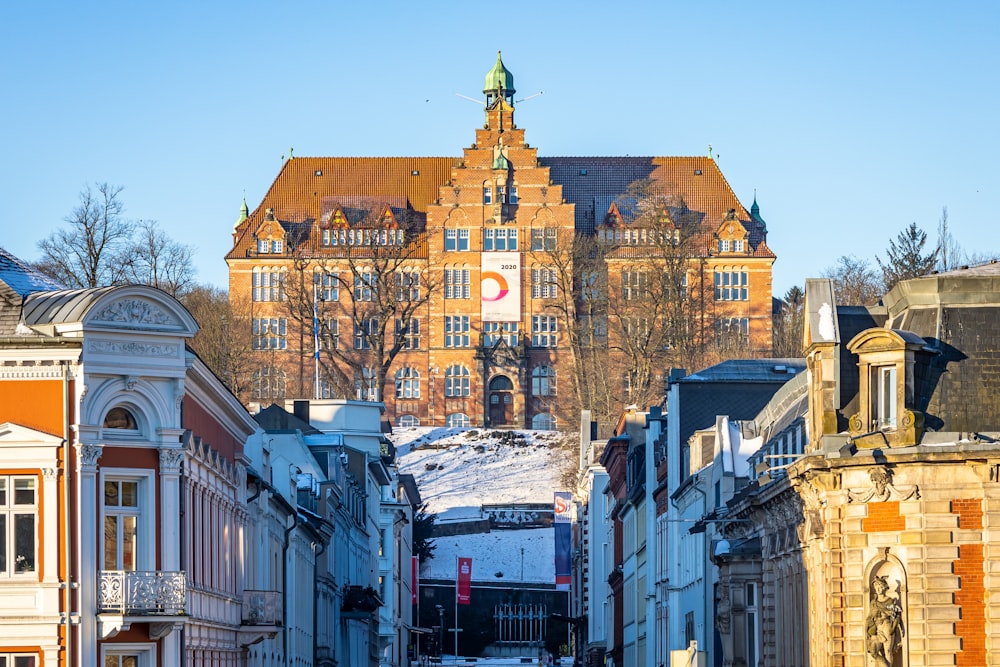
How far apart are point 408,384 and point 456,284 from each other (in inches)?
305

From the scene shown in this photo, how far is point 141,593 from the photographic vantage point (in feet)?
108

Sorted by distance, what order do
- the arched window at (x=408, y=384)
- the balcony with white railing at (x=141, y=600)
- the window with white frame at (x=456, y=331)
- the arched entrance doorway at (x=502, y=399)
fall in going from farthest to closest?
the window with white frame at (x=456, y=331)
the arched window at (x=408, y=384)
the arched entrance doorway at (x=502, y=399)
the balcony with white railing at (x=141, y=600)

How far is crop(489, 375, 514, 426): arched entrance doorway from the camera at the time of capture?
493 feet

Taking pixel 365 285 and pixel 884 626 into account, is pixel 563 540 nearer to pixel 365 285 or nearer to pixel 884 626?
pixel 365 285

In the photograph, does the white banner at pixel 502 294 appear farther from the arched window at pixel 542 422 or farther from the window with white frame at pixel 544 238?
the arched window at pixel 542 422

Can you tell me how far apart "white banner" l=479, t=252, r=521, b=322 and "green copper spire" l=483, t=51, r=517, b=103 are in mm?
14767

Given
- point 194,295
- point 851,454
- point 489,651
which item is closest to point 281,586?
point 851,454

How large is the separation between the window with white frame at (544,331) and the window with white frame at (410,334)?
8209mm

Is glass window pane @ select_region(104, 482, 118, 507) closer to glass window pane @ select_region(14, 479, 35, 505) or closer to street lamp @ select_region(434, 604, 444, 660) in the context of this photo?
glass window pane @ select_region(14, 479, 35, 505)

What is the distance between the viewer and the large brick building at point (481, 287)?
5817 inches

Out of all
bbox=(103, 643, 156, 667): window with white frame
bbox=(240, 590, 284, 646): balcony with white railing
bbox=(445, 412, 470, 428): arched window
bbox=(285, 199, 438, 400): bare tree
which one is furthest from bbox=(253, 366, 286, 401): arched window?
bbox=(103, 643, 156, 667): window with white frame

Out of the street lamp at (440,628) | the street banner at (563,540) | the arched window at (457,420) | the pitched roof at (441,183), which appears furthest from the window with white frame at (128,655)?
the pitched roof at (441,183)

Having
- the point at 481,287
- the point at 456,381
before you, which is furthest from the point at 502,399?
the point at 481,287

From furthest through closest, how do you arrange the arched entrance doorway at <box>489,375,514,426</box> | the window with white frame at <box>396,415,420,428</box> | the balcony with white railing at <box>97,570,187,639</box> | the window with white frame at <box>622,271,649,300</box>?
the arched entrance doorway at <box>489,375,514,426</box> < the window with white frame at <box>396,415,420,428</box> < the window with white frame at <box>622,271,649,300</box> < the balcony with white railing at <box>97,570,187,639</box>
